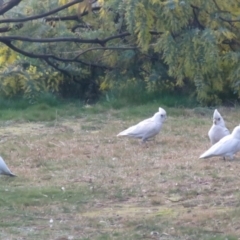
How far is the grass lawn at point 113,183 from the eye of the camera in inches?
257

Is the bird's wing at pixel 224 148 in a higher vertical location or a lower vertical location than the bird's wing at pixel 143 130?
higher

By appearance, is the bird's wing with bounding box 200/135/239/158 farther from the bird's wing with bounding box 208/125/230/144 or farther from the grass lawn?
the bird's wing with bounding box 208/125/230/144

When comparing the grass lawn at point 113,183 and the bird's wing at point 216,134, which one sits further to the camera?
the bird's wing at point 216,134

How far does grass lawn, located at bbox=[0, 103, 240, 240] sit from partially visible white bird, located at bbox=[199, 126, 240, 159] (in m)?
0.11

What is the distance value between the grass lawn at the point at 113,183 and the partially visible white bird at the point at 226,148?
11 cm

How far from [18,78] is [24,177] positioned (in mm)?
6249

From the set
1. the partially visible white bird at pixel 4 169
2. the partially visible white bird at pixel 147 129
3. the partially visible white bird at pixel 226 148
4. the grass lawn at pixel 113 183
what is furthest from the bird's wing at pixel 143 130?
the partially visible white bird at pixel 4 169

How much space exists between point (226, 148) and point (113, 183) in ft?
5.01

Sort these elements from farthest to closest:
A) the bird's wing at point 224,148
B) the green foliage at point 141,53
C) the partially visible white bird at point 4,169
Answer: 1. the green foliage at point 141,53
2. the bird's wing at point 224,148
3. the partially visible white bird at point 4,169

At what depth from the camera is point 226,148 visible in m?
9.06

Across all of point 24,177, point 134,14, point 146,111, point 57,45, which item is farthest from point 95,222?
point 57,45

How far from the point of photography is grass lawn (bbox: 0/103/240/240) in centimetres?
652

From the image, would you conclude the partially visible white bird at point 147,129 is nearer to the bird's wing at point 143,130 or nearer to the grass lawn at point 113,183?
the bird's wing at point 143,130

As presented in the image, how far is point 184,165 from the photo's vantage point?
355 inches
